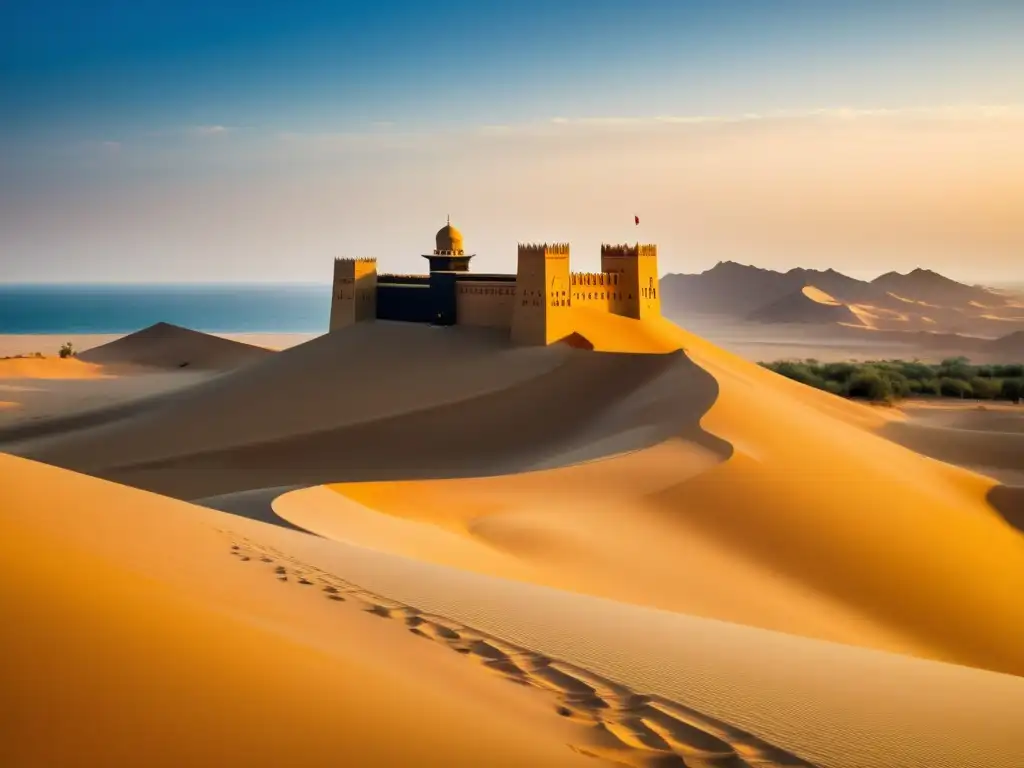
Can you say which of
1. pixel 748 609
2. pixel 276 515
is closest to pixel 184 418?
pixel 276 515

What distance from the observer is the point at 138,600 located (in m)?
5.70

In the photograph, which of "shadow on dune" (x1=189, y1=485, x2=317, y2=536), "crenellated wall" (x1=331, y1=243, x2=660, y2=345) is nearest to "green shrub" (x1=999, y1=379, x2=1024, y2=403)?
"crenellated wall" (x1=331, y1=243, x2=660, y2=345)

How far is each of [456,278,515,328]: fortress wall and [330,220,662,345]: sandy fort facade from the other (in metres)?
0.04

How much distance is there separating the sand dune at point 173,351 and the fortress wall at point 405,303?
64.5 ft

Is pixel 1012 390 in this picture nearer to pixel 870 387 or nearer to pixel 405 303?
pixel 870 387

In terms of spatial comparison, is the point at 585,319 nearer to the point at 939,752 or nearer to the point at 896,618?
the point at 896,618

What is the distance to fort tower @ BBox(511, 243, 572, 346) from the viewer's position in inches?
1375

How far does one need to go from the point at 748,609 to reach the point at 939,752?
294 inches

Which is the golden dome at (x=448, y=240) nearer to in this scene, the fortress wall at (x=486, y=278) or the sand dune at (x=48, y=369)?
the fortress wall at (x=486, y=278)

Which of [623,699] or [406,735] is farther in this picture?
[623,699]

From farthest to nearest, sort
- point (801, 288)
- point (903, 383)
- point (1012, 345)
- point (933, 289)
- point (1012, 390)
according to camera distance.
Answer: point (933, 289) → point (801, 288) → point (1012, 345) → point (903, 383) → point (1012, 390)

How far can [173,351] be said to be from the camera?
63.7 meters

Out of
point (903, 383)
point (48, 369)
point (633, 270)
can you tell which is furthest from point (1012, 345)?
point (48, 369)

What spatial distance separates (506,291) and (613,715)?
1266 inches
